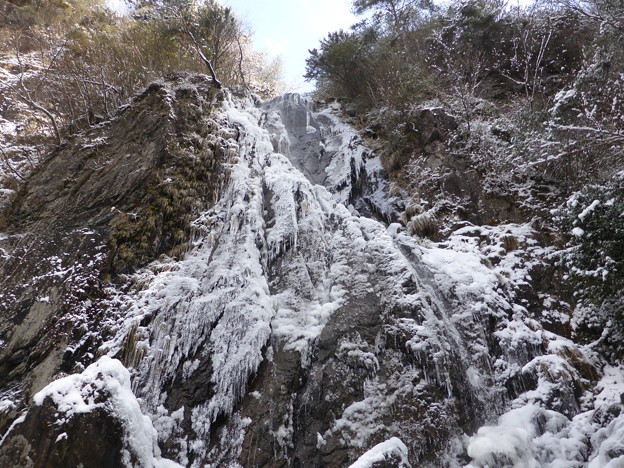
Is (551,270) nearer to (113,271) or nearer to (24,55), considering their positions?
(113,271)

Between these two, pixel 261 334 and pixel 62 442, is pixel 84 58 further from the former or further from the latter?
pixel 62 442

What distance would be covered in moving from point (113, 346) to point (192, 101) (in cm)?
600

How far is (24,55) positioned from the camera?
11.2 m

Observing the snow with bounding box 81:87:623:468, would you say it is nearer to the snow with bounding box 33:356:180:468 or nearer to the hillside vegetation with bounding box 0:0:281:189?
the snow with bounding box 33:356:180:468

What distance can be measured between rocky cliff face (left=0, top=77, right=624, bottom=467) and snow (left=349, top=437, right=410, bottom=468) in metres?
0.02

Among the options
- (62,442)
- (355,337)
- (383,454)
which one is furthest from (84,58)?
(383,454)

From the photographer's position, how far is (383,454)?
3.37m

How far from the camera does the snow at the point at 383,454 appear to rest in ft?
10.7

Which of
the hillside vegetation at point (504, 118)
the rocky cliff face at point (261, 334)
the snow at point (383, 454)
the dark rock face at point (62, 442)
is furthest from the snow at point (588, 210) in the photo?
the dark rock face at point (62, 442)

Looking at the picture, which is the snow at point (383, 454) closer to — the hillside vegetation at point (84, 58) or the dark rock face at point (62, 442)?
the dark rock face at point (62, 442)

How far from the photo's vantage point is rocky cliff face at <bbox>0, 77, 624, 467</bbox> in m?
3.75

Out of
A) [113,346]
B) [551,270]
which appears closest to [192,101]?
[113,346]

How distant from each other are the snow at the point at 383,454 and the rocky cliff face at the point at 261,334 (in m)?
0.02

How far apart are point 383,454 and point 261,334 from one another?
7.15 feet
